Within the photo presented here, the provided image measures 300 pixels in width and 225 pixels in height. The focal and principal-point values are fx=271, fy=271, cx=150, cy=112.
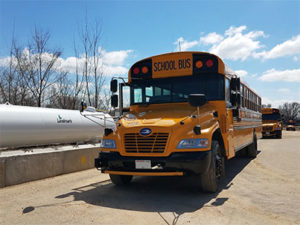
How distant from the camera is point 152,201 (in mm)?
4469

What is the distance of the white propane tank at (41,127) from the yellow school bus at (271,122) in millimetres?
17094

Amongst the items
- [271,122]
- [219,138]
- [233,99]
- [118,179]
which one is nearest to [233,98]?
[233,99]

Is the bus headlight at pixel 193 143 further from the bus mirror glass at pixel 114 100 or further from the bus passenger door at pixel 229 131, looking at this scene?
the bus mirror glass at pixel 114 100

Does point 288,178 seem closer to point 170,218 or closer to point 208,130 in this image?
point 208,130

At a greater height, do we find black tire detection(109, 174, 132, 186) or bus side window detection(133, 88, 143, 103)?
bus side window detection(133, 88, 143, 103)

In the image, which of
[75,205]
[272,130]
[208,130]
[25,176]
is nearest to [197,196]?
[208,130]

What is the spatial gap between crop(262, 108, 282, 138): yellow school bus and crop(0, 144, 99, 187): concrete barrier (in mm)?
17890

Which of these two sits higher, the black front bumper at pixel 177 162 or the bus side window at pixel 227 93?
the bus side window at pixel 227 93

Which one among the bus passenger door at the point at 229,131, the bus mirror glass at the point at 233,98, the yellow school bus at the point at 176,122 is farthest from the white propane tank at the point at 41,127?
the bus mirror glass at the point at 233,98

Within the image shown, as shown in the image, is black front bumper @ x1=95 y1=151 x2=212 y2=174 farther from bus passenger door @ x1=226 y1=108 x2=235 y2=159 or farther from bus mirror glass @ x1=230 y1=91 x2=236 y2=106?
bus mirror glass @ x1=230 y1=91 x2=236 y2=106

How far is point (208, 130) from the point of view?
15.2 feet

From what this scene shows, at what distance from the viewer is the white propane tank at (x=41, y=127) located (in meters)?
6.40

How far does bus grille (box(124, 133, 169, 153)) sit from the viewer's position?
4441 mm

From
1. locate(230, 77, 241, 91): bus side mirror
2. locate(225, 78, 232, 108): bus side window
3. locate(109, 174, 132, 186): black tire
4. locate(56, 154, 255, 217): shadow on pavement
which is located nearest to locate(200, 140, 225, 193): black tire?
locate(56, 154, 255, 217): shadow on pavement
